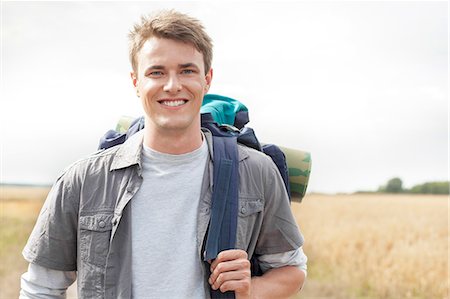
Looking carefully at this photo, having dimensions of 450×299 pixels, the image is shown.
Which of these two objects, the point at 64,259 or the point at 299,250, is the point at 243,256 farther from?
the point at 64,259

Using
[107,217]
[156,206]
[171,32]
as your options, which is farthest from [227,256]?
[171,32]

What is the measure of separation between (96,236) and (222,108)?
0.94 m

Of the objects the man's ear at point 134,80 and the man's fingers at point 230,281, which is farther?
the man's ear at point 134,80

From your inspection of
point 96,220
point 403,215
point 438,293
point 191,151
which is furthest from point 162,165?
point 403,215

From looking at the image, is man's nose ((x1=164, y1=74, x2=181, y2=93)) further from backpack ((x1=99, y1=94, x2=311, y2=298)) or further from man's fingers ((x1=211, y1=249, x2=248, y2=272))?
man's fingers ((x1=211, y1=249, x2=248, y2=272))

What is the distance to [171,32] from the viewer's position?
105 inches

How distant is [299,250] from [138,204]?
0.78 metres

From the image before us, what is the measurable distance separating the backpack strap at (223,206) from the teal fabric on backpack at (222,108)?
365mm

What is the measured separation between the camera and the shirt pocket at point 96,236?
8.80 ft

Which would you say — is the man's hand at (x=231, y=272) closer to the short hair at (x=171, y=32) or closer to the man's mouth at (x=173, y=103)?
the man's mouth at (x=173, y=103)

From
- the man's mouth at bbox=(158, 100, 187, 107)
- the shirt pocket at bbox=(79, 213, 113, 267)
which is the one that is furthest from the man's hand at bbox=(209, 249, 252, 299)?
the man's mouth at bbox=(158, 100, 187, 107)

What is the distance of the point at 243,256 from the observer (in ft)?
8.79

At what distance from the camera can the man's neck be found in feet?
8.84

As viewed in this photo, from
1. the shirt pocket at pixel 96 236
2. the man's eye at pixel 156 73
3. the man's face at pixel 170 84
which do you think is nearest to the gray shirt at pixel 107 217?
the shirt pocket at pixel 96 236
